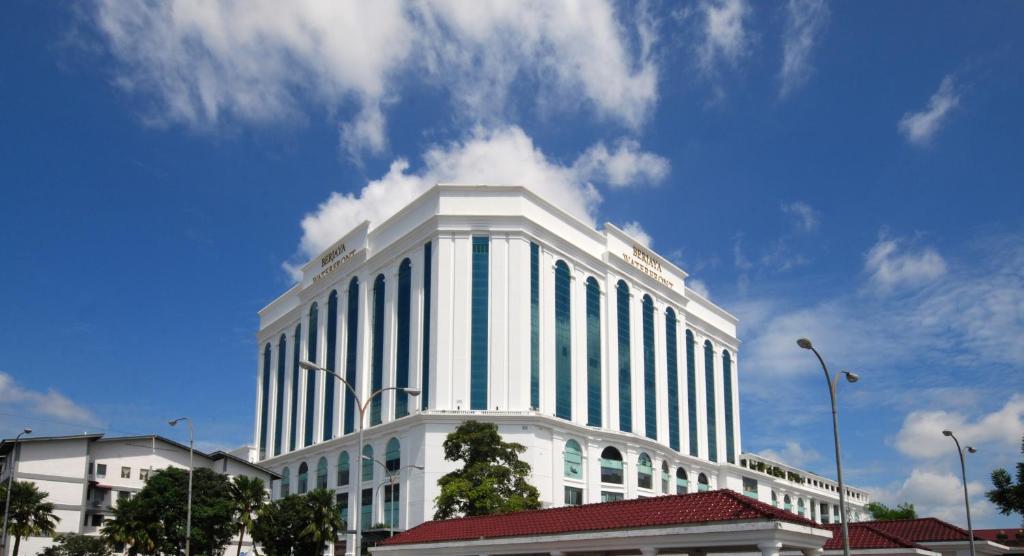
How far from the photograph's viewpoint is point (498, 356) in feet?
253

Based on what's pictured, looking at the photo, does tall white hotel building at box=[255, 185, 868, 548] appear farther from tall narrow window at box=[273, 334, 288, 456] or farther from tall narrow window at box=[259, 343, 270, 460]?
tall narrow window at box=[259, 343, 270, 460]

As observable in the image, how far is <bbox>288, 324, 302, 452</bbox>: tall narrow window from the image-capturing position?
336 ft

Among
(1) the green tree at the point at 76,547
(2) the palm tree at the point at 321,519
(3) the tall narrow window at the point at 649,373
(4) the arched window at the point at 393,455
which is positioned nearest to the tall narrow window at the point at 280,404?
(4) the arched window at the point at 393,455

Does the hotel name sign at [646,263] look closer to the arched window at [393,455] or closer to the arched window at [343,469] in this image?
the arched window at [393,455]

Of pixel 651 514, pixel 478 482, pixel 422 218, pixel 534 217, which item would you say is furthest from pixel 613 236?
pixel 651 514

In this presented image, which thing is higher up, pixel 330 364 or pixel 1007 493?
pixel 330 364

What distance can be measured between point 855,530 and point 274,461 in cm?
7848

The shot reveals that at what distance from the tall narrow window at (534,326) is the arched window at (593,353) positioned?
705 cm

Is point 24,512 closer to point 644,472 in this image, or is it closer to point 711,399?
point 644,472

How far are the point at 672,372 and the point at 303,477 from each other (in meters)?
40.8

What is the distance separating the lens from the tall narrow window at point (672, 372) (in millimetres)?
96250

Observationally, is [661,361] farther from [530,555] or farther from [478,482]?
[530,555]

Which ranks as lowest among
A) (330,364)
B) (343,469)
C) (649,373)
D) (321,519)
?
(321,519)

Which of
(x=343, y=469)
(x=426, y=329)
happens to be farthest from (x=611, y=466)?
(x=343, y=469)
